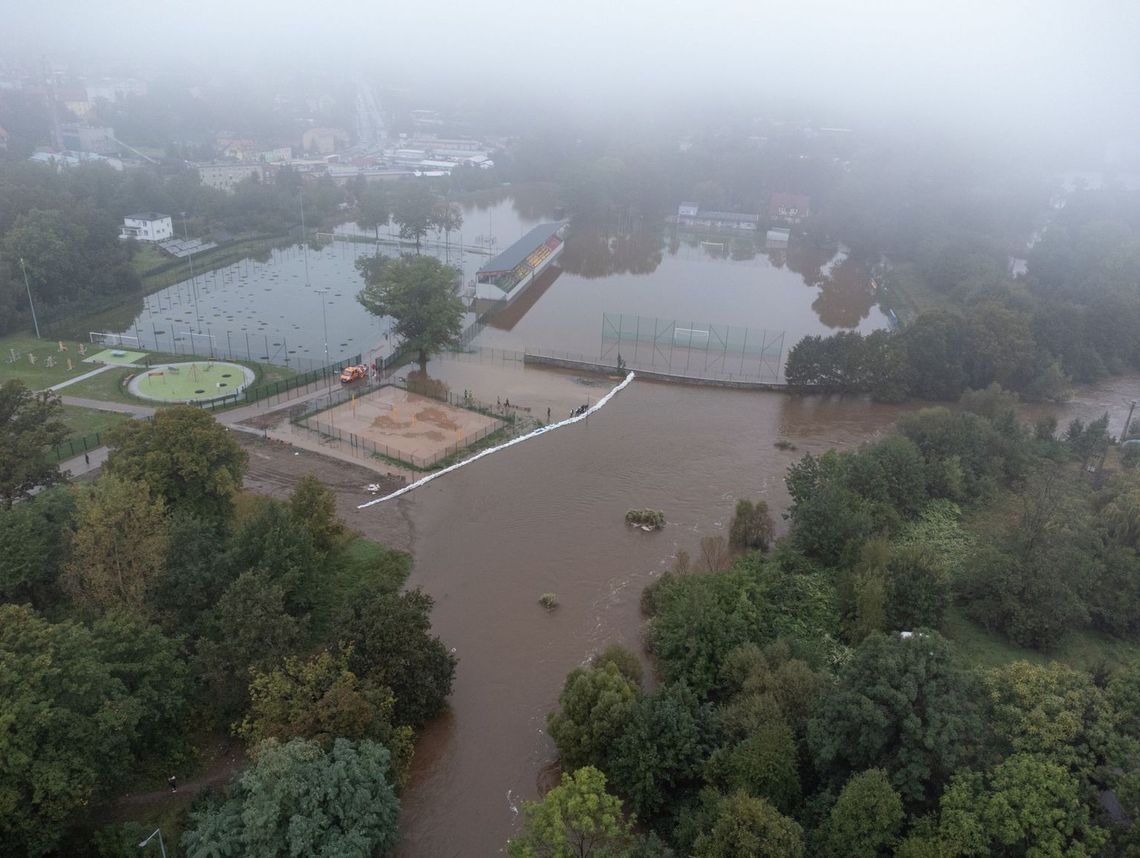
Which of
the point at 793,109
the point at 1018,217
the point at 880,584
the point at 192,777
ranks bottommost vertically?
the point at 192,777

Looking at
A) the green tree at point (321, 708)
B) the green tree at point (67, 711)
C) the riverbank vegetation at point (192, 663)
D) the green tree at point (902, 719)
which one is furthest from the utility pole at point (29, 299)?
the green tree at point (902, 719)

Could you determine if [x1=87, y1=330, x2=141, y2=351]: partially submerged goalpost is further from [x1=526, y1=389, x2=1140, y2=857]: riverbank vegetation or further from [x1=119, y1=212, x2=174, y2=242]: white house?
[x1=526, y1=389, x2=1140, y2=857]: riverbank vegetation

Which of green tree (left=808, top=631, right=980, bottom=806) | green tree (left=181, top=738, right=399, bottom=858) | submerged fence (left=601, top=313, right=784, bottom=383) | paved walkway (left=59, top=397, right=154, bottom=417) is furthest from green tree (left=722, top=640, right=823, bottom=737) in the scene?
paved walkway (left=59, top=397, right=154, bottom=417)

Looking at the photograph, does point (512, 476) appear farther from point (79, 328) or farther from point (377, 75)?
point (377, 75)

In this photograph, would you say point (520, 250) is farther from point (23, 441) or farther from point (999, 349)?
point (23, 441)

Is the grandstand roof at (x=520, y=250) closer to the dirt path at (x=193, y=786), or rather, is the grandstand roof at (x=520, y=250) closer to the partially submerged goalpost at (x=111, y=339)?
the partially submerged goalpost at (x=111, y=339)

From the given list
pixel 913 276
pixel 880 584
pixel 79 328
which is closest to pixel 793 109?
pixel 913 276
